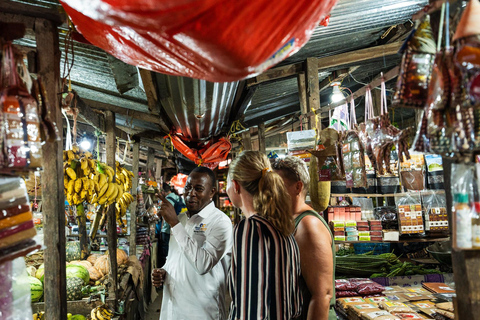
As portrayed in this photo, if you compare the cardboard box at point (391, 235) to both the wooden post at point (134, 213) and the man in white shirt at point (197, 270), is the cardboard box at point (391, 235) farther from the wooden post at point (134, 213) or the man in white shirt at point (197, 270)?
the wooden post at point (134, 213)

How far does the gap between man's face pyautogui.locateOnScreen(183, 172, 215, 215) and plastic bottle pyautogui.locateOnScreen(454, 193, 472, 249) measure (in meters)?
2.42

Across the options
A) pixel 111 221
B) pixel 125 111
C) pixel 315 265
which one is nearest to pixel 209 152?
pixel 125 111

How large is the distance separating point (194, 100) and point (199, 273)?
2307 millimetres

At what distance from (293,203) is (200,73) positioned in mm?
1210

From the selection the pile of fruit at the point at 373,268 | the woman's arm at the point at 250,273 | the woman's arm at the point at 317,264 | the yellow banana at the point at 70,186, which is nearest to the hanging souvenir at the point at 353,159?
A: the woman's arm at the point at 317,264

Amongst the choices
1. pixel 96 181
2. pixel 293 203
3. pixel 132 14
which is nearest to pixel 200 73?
pixel 132 14

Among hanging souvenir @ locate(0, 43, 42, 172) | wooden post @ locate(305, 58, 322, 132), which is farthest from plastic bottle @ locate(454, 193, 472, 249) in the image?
wooden post @ locate(305, 58, 322, 132)

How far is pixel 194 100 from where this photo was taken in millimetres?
4391

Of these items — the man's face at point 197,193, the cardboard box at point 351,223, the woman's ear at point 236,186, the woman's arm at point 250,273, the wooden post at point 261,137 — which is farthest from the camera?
the wooden post at point 261,137

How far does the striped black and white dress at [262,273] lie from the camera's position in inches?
74.2

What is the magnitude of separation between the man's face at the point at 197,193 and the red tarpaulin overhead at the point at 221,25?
1846 millimetres

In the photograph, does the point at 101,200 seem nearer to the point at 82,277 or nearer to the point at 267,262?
the point at 82,277

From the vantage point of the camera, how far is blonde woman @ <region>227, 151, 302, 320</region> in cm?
189

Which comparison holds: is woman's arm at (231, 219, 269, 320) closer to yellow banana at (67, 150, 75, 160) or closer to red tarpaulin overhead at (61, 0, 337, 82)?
red tarpaulin overhead at (61, 0, 337, 82)
